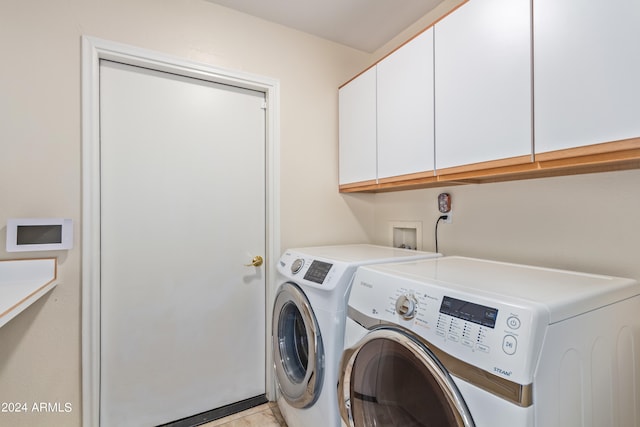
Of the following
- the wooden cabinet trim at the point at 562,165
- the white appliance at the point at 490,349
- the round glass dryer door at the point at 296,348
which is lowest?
the round glass dryer door at the point at 296,348

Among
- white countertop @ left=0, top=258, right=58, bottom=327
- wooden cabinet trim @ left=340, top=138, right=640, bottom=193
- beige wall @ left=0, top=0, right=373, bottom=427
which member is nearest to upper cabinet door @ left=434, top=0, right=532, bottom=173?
wooden cabinet trim @ left=340, top=138, right=640, bottom=193

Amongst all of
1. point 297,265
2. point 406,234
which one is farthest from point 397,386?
point 406,234

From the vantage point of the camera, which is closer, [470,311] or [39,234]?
[470,311]

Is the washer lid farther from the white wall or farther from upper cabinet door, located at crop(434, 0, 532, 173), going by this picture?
upper cabinet door, located at crop(434, 0, 532, 173)

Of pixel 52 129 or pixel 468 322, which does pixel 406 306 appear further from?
pixel 52 129

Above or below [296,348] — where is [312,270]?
above

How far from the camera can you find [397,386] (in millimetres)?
1022

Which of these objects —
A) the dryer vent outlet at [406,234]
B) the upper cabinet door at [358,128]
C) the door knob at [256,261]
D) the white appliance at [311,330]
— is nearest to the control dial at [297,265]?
the white appliance at [311,330]

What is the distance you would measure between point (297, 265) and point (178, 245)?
72 cm

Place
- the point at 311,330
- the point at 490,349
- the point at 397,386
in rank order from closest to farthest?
the point at 490,349 → the point at 397,386 → the point at 311,330

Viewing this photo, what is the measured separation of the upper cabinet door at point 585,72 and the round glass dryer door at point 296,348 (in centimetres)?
113

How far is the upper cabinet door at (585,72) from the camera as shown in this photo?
83 centimetres

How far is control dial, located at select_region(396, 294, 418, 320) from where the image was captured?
3.00ft

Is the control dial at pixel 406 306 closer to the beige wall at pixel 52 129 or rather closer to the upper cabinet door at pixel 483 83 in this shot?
the upper cabinet door at pixel 483 83
